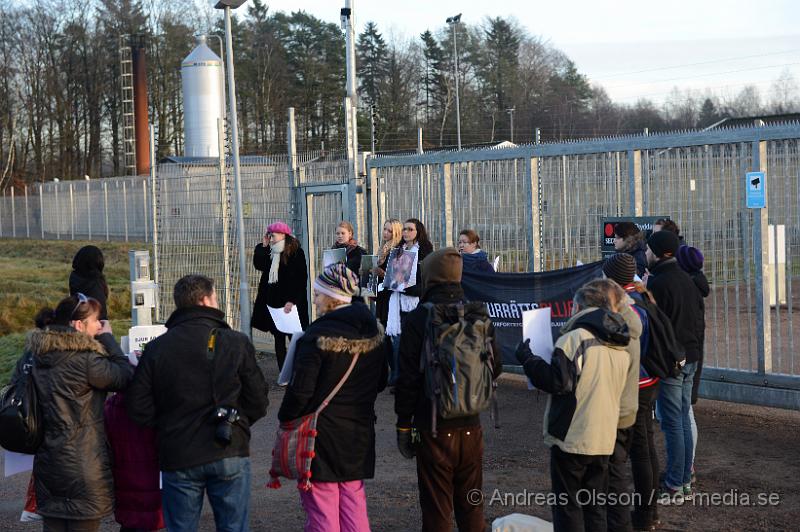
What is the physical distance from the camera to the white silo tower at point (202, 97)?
1831 inches

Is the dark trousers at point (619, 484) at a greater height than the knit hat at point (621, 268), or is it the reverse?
the knit hat at point (621, 268)

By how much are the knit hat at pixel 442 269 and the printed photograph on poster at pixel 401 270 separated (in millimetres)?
4238

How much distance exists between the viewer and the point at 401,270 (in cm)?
949

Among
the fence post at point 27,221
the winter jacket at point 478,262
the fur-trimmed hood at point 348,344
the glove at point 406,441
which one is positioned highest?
the fence post at point 27,221

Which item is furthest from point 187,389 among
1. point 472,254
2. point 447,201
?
point 447,201

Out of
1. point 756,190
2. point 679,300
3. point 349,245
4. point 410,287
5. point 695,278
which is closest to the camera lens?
point 679,300

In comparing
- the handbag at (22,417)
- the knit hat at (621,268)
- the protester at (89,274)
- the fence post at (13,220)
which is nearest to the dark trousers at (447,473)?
the knit hat at (621,268)

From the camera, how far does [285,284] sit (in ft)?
34.6

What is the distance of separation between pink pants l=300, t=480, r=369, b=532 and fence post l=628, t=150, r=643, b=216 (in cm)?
503

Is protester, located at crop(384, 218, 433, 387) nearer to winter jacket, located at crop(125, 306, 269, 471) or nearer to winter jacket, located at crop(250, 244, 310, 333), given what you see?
winter jacket, located at crop(250, 244, 310, 333)

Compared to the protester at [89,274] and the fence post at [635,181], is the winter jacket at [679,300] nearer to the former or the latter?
the fence post at [635,181]

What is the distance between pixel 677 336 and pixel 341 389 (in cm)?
262

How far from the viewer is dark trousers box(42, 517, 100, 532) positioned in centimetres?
480

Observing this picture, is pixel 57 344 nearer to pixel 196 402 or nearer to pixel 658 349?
pixel 196 402
